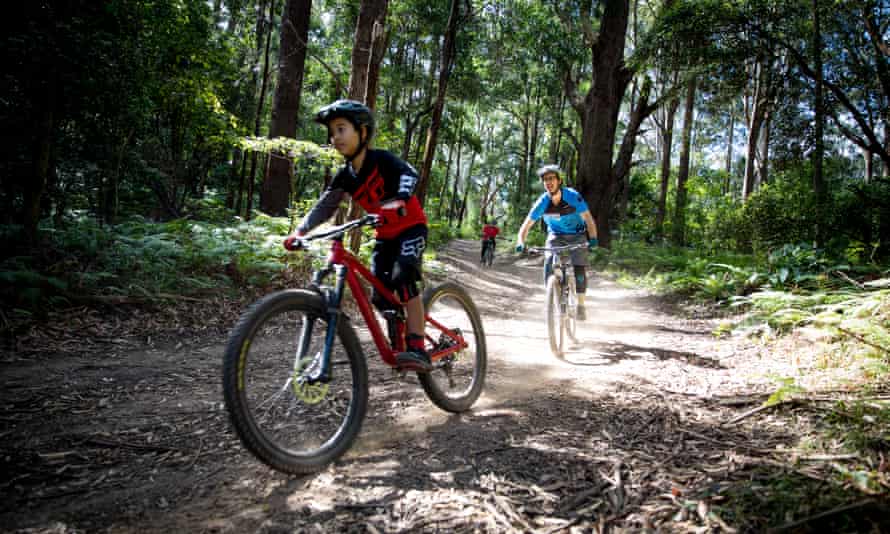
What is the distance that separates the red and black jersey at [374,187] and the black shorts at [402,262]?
0.22ft

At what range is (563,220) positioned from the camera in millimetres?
6750

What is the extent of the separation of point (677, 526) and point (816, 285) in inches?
278

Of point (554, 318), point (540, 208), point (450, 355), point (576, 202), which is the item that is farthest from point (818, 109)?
point (450, 355)

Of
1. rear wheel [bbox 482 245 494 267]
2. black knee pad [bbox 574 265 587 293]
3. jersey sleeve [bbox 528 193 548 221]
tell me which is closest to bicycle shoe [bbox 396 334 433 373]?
jersey sleeve [bbox 528 193 548 221]

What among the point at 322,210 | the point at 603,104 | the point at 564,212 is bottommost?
the point at 322,210

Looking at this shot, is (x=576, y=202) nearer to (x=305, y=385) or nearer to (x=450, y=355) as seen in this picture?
(x=450, y=355)

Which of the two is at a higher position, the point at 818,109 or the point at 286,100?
the point at 818,109

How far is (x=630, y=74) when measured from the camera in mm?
15023

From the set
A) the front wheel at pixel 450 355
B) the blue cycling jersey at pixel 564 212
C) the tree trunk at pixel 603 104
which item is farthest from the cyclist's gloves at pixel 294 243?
the tree trunk at pixel 603 104

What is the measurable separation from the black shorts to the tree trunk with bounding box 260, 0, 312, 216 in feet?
29.4

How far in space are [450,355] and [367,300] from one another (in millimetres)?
1071

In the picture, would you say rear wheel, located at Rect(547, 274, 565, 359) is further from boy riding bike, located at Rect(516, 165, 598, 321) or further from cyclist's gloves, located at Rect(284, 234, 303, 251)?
cyclist's gloves, located at Rect(284, 234, 303, 251)

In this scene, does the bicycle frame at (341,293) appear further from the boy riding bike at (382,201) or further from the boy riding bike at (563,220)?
the boy riding bike at (563,220)

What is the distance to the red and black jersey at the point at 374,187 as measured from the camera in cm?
318
